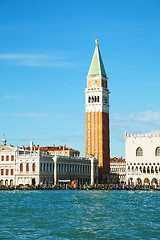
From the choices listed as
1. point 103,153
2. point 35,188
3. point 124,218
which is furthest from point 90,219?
point 103,153

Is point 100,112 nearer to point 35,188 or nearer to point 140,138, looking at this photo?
point 140,138

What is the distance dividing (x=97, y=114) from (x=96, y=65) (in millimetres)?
14293

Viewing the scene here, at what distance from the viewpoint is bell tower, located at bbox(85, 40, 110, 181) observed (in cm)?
13750

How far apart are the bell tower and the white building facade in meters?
9.25

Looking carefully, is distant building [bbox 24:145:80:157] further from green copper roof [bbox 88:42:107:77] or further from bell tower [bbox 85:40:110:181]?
green copper roof [bbox 88:42:107:77]

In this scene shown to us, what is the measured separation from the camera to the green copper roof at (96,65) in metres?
144

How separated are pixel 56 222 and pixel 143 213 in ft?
35.3

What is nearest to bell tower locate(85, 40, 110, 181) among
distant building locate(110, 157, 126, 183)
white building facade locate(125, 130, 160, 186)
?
white building facade locate(125, 130, 160, 186)

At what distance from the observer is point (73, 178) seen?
12675 centimetres

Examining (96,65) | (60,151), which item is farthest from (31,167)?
(96,65)

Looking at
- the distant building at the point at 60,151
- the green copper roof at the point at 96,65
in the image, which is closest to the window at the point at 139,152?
the distant building at the point at 60,151

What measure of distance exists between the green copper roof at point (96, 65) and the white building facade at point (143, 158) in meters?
22.2

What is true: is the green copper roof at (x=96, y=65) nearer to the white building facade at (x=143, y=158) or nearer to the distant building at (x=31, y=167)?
the white building facade at (x=143, y=158)

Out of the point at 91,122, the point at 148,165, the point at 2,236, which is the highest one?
the point at 91,122
